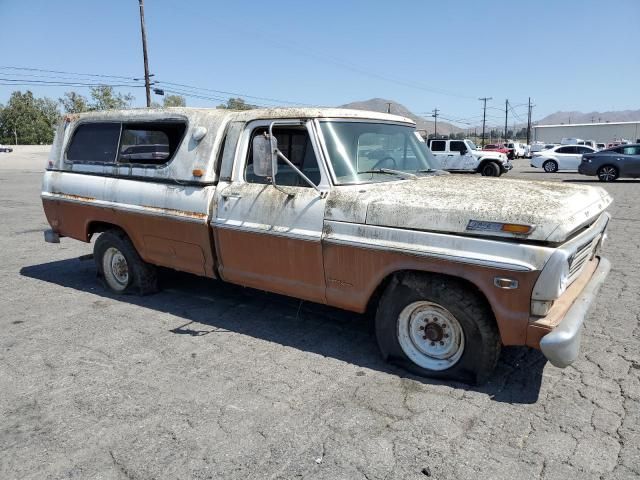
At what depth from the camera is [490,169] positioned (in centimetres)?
2369

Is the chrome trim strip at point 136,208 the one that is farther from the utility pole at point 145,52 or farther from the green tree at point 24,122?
the green tree at point 24,122

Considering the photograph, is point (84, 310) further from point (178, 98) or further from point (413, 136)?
point (178, 98)

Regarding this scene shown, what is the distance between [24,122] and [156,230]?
331 ft

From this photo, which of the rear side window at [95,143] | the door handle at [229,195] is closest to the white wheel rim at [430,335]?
the door handle at [229,195]

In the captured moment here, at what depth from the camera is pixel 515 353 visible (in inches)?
163

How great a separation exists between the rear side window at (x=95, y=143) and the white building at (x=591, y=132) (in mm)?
87623

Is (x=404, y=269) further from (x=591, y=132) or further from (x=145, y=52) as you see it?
(x=591, y=132)

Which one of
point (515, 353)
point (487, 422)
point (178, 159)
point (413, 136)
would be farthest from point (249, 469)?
point (413, 136)

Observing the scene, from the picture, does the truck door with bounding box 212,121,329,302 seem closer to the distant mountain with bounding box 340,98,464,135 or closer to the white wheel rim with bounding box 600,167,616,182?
the distant mountain with bounding box 340,98,464,135

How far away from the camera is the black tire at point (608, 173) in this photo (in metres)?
19.9

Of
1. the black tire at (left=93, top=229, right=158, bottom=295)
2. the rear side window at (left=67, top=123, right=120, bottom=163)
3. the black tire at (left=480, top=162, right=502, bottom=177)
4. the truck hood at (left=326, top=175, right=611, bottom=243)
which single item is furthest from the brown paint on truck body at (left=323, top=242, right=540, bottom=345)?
the black tire at (left=480, top=162, right=502, bottom=177)

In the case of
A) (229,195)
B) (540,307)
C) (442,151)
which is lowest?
(540,307)

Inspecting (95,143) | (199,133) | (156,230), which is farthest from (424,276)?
(95,143)

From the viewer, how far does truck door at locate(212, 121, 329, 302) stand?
4031mm
